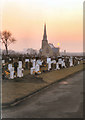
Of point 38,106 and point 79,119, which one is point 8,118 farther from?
point 79,119

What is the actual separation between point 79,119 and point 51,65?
541 inches

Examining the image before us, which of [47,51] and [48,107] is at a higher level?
[47,51]

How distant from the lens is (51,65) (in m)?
18.6

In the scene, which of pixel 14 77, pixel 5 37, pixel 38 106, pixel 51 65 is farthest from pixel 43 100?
pixel 5 37

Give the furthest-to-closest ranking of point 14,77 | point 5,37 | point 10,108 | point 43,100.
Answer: point 5,37
point 14,77
point 43,100
point 10,108

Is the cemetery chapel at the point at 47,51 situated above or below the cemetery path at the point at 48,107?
above

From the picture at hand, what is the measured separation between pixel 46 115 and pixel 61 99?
6.24 feet

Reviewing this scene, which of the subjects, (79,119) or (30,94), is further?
(30,94)

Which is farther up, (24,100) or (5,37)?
(5,37)

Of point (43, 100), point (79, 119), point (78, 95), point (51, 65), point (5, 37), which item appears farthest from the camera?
point (5, 37)

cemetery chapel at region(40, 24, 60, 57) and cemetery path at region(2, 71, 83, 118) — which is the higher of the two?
cemetery chapel at region(40, 24, 60, 57)

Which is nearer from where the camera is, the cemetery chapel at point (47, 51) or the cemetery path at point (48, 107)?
the cemetery path at point (48, 107)

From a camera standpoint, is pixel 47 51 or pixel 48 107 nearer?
pixel 48 107

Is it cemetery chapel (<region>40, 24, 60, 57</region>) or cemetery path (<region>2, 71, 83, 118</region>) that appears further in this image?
cemetery chapel (<region>40, 24, 60, 57</region>)
